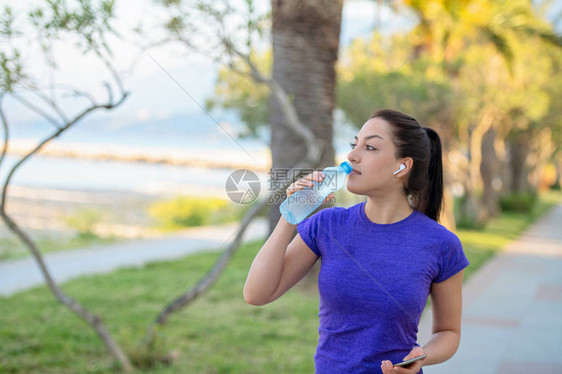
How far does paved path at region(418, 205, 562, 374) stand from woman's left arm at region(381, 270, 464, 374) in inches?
131

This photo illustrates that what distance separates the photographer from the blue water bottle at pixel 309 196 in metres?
1.85

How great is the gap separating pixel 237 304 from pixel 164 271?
7.98ft

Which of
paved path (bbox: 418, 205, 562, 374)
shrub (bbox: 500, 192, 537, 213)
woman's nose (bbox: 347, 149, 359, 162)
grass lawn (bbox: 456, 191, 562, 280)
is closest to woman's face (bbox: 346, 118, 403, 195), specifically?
woman's nose (bbox: 347, 149, 359, 162)

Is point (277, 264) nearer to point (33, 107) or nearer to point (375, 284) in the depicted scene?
point (375, 284)

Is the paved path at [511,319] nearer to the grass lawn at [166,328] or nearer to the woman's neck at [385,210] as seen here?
the grass lawn at [166,328]

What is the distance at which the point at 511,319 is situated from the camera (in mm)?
7105

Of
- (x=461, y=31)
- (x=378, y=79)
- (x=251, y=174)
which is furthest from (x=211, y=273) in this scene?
(x=461, y=31)

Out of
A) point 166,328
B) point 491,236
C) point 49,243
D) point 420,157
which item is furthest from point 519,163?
point 420,157

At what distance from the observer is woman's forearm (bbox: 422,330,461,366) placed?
1905 mm

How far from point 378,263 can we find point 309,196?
30cm

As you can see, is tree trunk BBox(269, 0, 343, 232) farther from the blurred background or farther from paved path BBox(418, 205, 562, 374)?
paved path BBox(418, 205, 562, 374)

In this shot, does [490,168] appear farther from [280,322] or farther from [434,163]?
[434,163]

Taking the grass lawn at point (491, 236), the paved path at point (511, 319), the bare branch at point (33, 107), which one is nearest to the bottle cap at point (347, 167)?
the bare branch at point (33, 107)

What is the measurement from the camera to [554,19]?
18891mm
